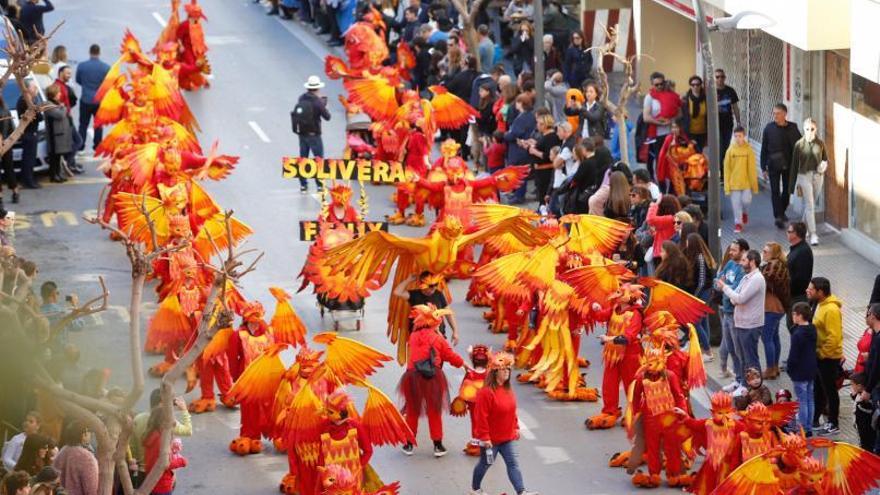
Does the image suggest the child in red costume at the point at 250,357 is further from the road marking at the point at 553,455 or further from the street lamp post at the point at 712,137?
the street lamp post at the point at 712,137

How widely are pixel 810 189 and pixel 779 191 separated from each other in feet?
4.23

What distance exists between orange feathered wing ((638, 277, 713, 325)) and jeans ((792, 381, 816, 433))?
1145 mm

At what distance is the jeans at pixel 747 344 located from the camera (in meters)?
19.0

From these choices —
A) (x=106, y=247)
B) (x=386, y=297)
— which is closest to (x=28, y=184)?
(x=106, y=247)

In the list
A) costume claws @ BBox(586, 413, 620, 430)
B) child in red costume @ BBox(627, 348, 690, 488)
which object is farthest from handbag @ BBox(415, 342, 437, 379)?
child in red costume @ BBox(627, 348, 690, 488)

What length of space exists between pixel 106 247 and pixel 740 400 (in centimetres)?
1160

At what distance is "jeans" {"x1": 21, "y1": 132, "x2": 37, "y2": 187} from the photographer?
27.4m

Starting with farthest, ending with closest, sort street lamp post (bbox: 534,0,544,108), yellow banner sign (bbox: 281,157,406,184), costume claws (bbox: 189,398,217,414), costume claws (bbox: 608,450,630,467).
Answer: street lamp post (bbox: 534,0,544,108)
yellow banner sign (bbox: 281,157,406,184)
costume claws (bbox: 189,398,217,414)
costume claws (bbox: 608,450,630,467)

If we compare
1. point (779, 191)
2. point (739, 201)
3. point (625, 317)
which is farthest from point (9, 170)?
point (625, 317)

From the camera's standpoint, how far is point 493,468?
17.8 m

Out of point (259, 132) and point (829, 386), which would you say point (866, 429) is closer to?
point (829, 386)

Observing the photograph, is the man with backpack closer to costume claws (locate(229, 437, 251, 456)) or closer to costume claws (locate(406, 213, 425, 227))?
costume claws (locate(406, 213, 425, 227))

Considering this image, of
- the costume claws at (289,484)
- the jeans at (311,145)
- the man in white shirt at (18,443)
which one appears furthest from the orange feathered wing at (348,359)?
the jeans at (311,145)

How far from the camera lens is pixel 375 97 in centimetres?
2548
